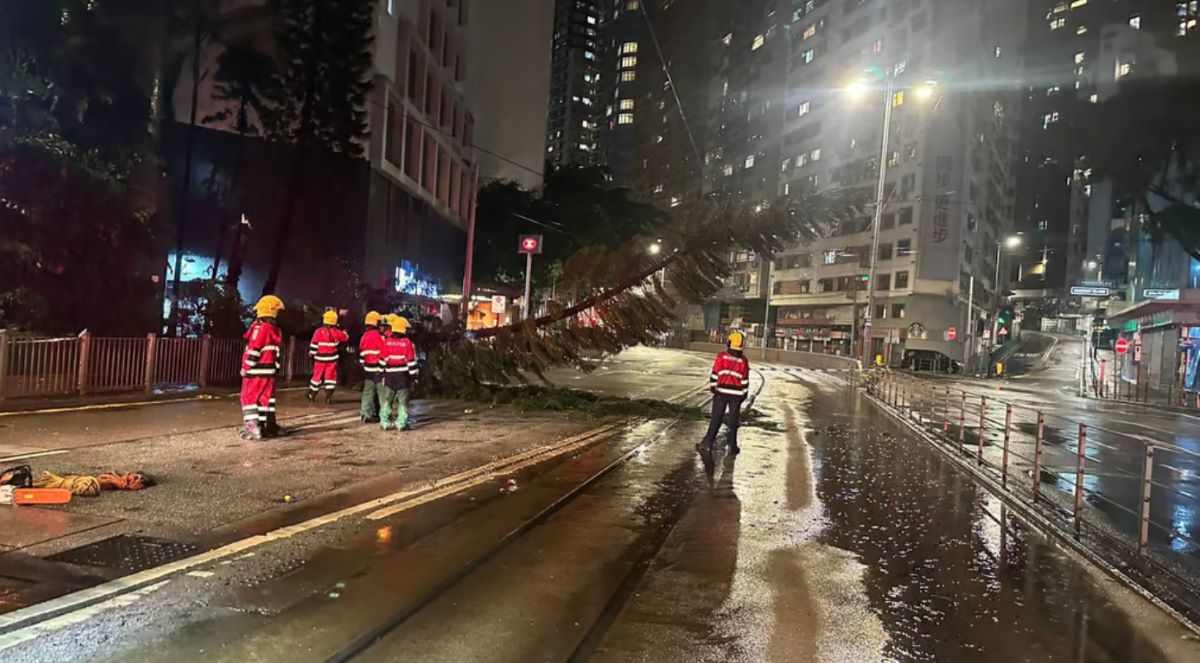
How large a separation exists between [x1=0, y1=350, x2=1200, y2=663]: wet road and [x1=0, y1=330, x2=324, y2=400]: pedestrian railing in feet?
27.9

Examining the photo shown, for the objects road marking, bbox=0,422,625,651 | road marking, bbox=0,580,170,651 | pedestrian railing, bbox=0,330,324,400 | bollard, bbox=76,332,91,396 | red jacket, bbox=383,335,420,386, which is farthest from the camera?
bollard, bbox=76,332,91,396

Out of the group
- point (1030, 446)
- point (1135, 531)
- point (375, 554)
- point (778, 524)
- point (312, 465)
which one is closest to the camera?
point (375, 554)

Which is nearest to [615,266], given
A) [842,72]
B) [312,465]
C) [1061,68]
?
[312,465]

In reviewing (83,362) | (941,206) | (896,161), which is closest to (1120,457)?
(83,362)

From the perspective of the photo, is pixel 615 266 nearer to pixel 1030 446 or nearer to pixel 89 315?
pixel 1030 446

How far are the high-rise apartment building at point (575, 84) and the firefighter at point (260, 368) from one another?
531 ft

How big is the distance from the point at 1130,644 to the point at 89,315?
20.3 meters

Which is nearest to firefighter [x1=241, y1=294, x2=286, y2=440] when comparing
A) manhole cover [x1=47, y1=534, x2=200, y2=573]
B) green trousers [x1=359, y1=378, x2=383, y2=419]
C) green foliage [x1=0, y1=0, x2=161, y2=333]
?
green trousers [x1=359, y1=378, x2=383, y2=419]

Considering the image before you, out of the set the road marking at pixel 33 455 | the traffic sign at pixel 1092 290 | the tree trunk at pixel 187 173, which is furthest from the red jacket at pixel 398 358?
the traffic sign at pixel 1092 290

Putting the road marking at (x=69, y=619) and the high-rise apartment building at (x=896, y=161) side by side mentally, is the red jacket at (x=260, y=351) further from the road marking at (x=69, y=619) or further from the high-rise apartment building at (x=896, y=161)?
the high-rise apartment building at (x=896, y=161)

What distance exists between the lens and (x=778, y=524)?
742 cm

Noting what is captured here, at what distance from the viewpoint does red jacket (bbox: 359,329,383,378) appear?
12.0 metres

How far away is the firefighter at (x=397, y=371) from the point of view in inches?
455

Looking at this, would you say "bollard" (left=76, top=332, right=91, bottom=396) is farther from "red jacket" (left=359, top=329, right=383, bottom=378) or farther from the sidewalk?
"red jacket" (left=359, top=329, right=383, bottom=378)
